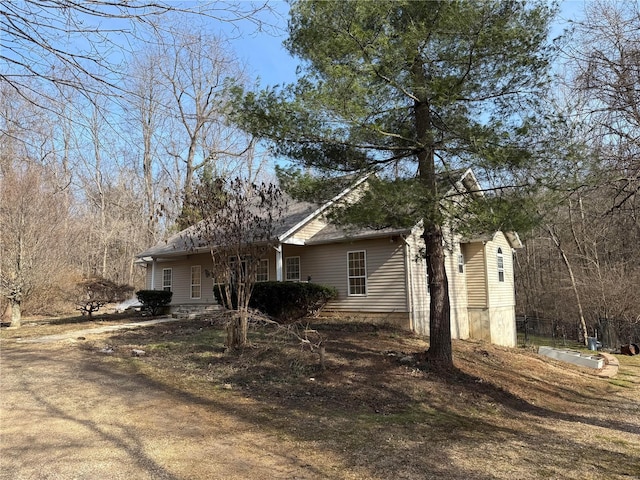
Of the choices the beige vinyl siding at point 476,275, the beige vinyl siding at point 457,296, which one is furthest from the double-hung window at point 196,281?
the beige vinyl siding at point 476,275

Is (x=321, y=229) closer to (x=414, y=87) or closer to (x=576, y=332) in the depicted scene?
(x=414, y=87)

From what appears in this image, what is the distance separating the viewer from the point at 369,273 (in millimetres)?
14648

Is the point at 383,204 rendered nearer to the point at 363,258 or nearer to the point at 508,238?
the point at 363,258

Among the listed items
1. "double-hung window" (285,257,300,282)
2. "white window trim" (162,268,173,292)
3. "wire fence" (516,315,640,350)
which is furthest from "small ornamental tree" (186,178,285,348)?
"wire fence" (516,315,640,350)

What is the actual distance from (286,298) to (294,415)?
8025 millimetres

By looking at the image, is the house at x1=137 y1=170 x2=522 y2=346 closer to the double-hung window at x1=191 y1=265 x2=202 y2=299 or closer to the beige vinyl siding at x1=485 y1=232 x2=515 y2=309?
the beige vinyl siding at x1=485 y1=232 x2=515 y2=309

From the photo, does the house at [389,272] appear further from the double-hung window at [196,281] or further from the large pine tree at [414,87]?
the large pine tree at [414,87]

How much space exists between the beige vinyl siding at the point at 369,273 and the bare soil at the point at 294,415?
3404 millimetres

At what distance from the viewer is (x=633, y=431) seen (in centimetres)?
670

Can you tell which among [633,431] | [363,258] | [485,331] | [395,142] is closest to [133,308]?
[363,258]

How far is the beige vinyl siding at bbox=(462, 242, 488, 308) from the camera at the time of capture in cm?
1627

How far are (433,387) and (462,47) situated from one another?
18.9 feet

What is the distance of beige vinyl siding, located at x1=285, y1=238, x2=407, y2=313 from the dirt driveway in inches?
332

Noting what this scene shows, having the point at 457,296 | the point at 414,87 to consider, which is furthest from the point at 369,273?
the point at 414,87
